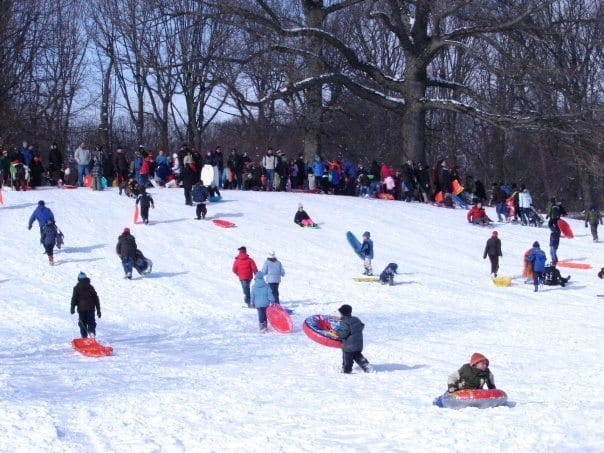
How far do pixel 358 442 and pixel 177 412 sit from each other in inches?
97.3

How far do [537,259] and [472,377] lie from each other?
11.8 m

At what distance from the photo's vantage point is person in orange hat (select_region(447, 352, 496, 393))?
11812 millimetres

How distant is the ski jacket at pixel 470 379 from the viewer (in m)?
11.8

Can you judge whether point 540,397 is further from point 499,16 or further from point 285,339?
point 499,16

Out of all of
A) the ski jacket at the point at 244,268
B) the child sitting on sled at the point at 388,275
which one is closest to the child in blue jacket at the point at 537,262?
the child sitting on sled at the point at 388,275

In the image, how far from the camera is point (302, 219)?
30016 mm

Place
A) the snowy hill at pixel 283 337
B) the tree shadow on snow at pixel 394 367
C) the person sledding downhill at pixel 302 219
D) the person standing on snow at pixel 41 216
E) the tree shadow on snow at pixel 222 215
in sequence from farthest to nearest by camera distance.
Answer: the tree shadow on snow at pixel 222 215 → the person sledding downhill at pixel 302 219 → the person standing on snow at pixel 41 216 → the tree shadow on snow at pixel 394 367 → the snowy hill at pixel 283 337

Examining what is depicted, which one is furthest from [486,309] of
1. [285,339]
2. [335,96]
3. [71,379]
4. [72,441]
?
[335,96]

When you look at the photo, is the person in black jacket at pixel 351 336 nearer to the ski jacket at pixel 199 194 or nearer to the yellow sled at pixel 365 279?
the yellow sled at pixel 365 279

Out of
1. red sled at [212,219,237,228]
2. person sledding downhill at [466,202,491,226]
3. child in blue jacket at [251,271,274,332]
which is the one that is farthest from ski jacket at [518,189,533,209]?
child in blue jacket at [251,271,274,332]

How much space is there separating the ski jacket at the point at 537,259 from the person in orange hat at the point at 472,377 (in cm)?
1157

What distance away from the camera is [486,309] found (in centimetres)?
2080

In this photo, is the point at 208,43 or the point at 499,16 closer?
the point at 499,16

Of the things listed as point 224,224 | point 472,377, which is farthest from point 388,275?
point 472,377
